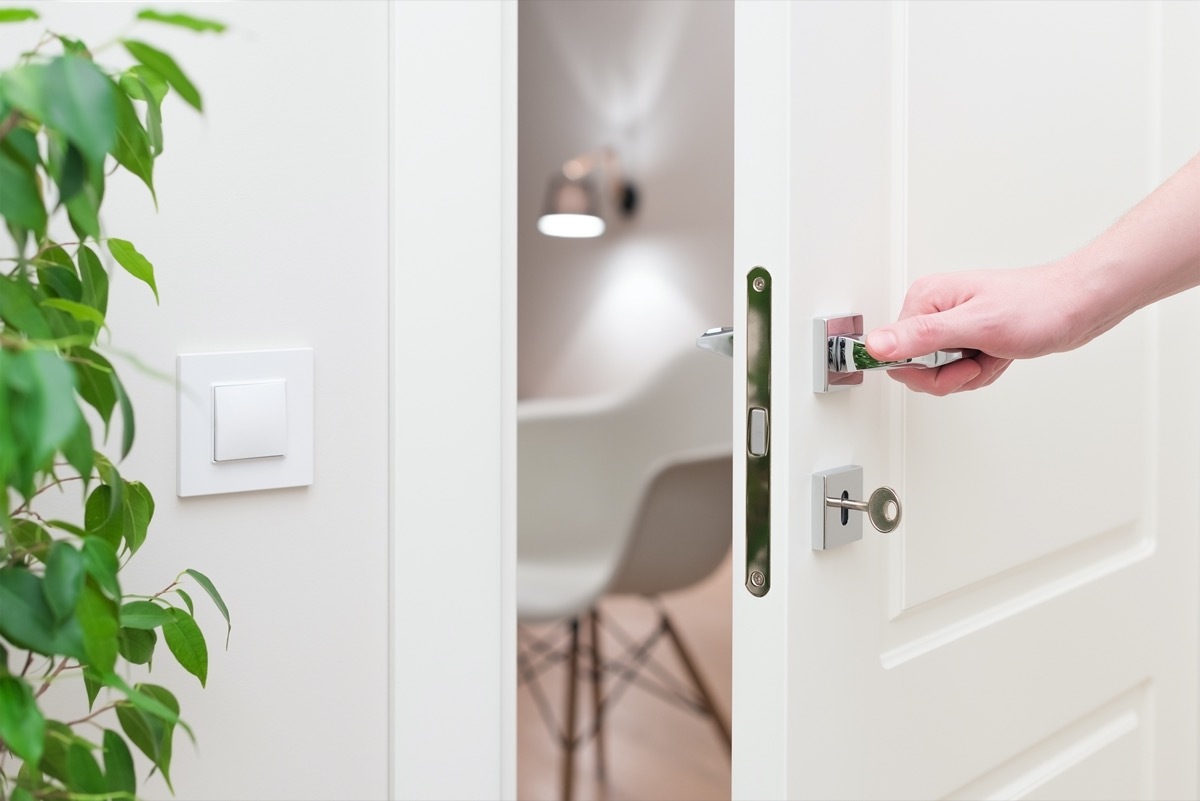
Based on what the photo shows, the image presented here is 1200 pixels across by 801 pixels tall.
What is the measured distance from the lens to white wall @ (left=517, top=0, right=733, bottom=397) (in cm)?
272

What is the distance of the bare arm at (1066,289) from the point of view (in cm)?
67

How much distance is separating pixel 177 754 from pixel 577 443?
1864mm

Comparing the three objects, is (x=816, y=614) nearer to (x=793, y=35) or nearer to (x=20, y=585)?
(x=793, y=35)

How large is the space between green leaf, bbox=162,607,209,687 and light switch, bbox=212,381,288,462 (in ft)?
0.72

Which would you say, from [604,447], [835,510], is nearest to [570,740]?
[604,447]

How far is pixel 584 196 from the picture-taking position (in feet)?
10.2

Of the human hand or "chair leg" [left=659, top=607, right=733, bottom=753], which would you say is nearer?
the human hand

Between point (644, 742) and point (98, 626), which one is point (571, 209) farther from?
point (98, 626)

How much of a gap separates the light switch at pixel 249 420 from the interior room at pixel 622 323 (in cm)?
100

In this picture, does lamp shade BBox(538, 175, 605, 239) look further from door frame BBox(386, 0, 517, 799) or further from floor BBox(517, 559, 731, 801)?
door frame BBox(386, 0, 517, 799)

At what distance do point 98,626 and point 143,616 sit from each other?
123 millimetres

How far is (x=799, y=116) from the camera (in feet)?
2.06

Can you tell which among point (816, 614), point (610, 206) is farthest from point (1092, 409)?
point (610, 206)

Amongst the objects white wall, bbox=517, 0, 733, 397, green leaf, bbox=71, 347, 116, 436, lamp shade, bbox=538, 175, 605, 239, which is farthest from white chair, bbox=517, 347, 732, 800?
green leaf, bbox=71, 347, 116, 436
